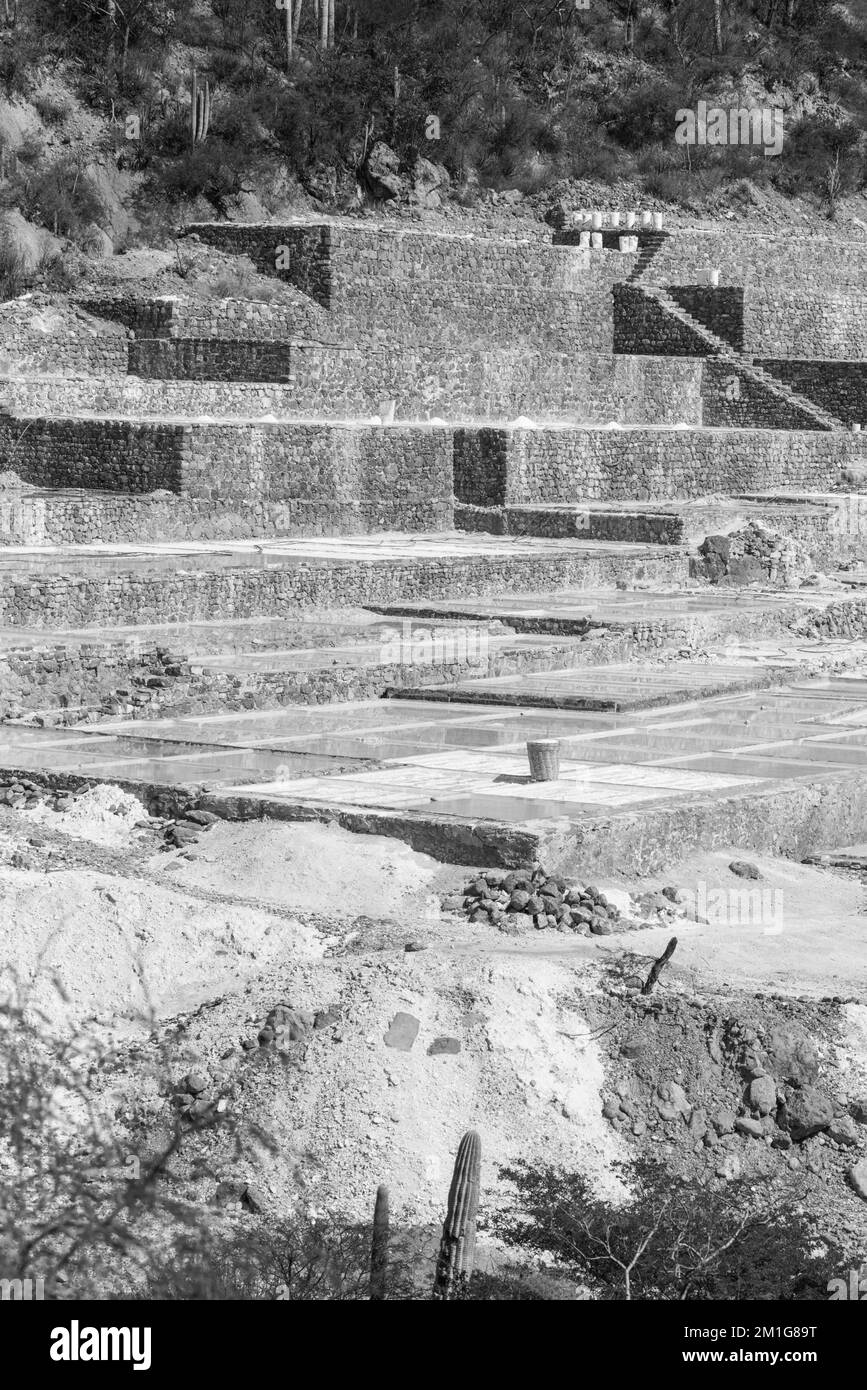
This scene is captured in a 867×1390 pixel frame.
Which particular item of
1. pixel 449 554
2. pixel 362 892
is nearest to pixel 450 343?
pixel 449 554

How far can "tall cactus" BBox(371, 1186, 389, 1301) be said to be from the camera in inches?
216

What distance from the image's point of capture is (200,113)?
35.6m

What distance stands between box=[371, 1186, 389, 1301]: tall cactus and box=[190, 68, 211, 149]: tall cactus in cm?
3096

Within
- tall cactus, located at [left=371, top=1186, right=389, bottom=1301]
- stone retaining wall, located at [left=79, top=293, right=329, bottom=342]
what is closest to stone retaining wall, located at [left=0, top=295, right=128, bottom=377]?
stone retaining wall, located at [left=79, top=293, right=329, bottom=342]

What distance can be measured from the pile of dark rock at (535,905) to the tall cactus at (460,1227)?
131 inches

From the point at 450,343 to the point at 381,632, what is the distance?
45.4 ft

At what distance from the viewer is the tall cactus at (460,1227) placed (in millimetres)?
5453

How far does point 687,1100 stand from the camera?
23.2ft

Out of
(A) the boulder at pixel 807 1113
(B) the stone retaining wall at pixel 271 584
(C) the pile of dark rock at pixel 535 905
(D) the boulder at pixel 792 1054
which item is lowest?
(A) the boulder at pixel 807 1113

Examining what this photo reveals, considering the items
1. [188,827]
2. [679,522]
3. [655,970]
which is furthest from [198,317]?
[655,970]

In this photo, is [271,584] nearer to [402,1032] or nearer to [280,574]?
[280,574]

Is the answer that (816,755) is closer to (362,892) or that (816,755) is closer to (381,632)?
(362,892)

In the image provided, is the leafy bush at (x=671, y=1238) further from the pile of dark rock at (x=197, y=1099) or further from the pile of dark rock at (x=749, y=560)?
the pile of dark rock at (x=749, y=560)

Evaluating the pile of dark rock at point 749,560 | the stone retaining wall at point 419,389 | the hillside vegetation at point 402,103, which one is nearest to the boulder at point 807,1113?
the pile of dark rock at point 749,560
